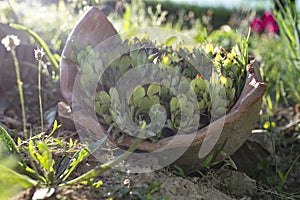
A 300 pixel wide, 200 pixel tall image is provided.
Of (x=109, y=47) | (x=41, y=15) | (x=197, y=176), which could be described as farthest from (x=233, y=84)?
(x=41, y=15)

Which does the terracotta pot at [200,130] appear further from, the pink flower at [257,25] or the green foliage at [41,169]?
the pink flower at [257,25]

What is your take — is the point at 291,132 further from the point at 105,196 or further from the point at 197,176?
the point at 105,196

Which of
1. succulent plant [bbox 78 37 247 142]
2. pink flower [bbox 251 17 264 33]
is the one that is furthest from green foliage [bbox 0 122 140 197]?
pink flower [bbox 251 17 264 33]

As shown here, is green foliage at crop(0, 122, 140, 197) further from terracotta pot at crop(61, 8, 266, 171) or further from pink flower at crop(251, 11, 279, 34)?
pink flower at crop(251, 11, 279, 34)

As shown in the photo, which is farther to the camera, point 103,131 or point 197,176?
point 197,176

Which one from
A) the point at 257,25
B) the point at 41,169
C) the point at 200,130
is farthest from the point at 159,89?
the point at 257,25

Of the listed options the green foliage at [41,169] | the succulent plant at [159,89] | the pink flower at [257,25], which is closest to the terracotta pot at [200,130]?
the succulent plant at [159,89]

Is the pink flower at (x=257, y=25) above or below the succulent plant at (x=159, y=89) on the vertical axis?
below
